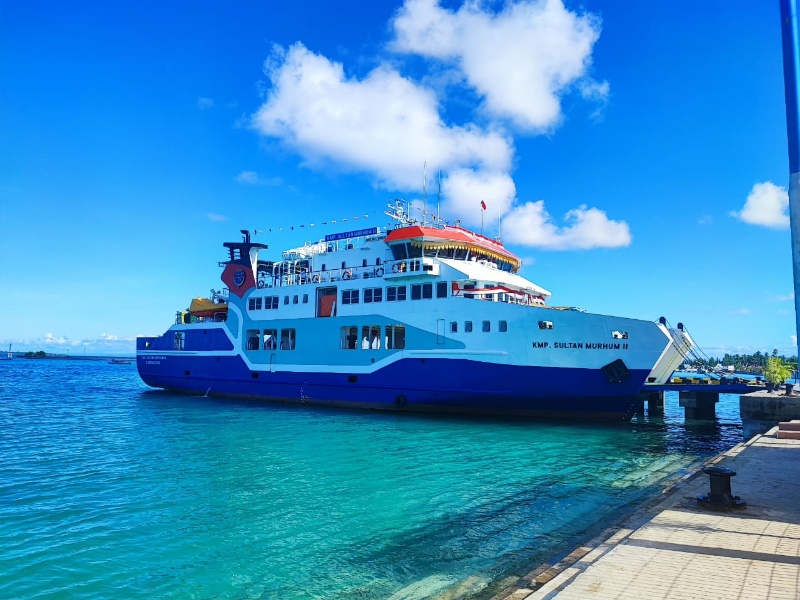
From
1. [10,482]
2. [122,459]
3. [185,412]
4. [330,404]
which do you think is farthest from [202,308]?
[10,482]

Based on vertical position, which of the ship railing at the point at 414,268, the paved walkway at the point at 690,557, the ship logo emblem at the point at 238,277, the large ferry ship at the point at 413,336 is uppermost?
the ship logo emblem at the point at 238,277

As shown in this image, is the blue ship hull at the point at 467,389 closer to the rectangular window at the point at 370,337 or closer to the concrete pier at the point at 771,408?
the rectangular window at the point at 370,337

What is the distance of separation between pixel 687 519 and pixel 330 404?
864 inches

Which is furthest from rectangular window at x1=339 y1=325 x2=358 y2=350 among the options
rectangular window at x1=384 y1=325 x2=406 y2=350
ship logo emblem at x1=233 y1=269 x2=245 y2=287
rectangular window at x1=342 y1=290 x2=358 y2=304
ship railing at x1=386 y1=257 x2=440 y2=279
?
ship logo emblem at x1=233 y1=269 x2=245 y2=287

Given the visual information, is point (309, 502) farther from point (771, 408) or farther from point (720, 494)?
point (771, 408)

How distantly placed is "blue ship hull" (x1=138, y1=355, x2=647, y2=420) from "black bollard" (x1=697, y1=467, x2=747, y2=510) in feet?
45.2

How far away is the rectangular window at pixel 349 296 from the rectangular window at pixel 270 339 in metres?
5.65

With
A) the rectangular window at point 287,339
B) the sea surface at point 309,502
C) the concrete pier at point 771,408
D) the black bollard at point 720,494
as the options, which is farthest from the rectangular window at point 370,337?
Answer: the black bollard at point 720,494

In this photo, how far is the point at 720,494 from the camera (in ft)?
25.8

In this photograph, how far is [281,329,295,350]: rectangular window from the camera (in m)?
29.9

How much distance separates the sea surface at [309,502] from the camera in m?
7.61

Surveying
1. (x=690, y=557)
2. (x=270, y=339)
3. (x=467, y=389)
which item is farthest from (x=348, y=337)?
(x=690, y=557)

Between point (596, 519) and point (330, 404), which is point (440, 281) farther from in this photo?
point (596, 519)

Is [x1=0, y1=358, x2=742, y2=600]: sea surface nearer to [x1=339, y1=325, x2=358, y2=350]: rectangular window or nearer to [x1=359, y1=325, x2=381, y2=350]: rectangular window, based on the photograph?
[x1=359, y1=325, x2=381, y2=350]: rectangular window
